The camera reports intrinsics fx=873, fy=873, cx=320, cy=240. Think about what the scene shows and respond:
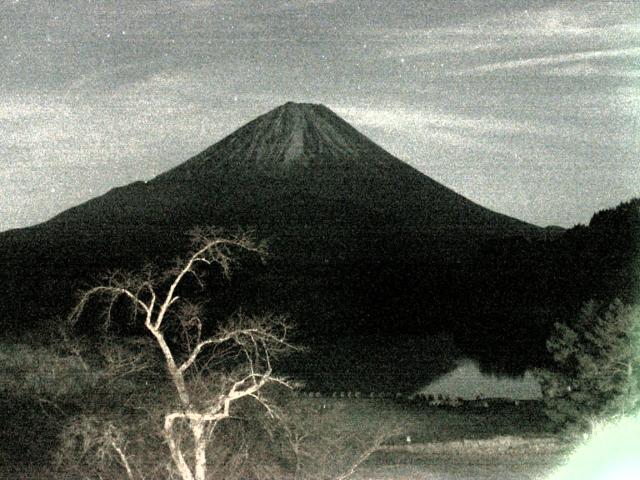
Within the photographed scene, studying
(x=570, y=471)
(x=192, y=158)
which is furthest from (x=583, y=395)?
(x=192, y=158)

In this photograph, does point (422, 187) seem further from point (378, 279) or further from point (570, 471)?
point (570, 471)

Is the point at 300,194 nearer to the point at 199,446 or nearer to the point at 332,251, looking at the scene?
the point at 332,251

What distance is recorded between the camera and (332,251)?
339ft

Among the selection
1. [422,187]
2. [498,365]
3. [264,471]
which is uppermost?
[422,187]

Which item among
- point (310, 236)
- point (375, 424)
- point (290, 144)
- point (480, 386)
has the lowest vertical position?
point (480, 386)

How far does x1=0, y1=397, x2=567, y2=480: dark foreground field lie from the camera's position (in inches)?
652

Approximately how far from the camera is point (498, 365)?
127 ft

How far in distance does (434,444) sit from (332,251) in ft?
277

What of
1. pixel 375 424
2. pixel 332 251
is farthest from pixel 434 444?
pixel 332 251

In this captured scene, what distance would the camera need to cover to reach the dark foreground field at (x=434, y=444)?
16562 mm

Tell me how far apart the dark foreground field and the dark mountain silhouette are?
1209cm

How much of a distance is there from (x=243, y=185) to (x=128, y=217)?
58.3 ft

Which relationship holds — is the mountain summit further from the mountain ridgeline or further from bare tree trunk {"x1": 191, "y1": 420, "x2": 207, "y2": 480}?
bare tree trunk {"x1": 191, "y1": 420, "x2": 207, "y2": 480}

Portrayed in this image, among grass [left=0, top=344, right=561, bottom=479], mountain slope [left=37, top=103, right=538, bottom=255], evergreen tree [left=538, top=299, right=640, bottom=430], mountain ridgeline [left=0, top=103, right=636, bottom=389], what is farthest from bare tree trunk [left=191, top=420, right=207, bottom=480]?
mountain slope [left=37, top=103, right=538, bottom=255]
